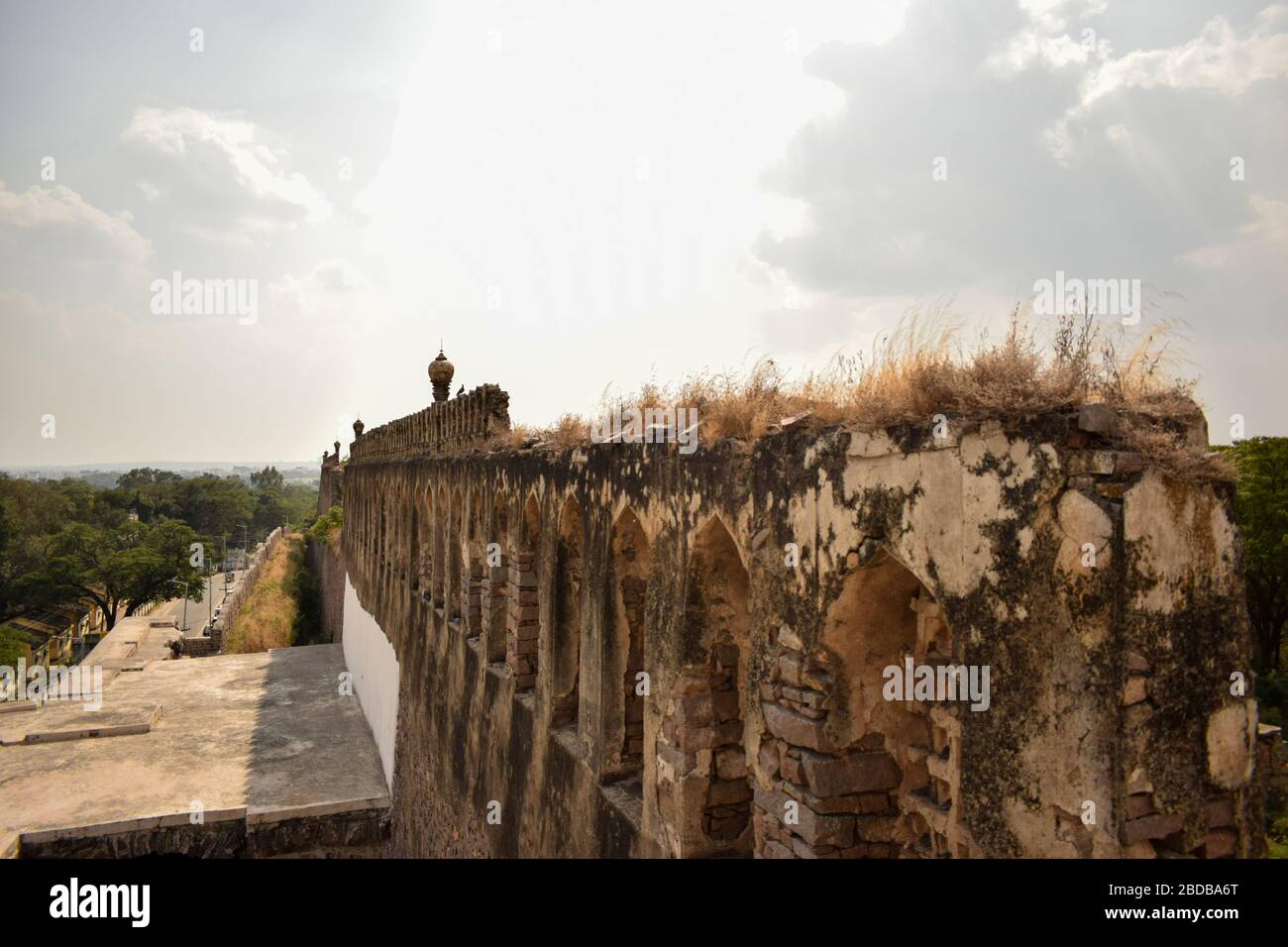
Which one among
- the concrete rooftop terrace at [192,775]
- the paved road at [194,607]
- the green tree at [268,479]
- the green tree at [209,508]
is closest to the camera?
the concrete rooftop terrace at [192,775]

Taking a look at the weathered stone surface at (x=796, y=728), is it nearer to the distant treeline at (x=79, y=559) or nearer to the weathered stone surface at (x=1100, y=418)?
the weathered stone surface at (x=1100, y=418)

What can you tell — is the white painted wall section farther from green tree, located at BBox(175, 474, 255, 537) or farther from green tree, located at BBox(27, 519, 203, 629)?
green tree, located at BBox(175, 474, 255, 537)

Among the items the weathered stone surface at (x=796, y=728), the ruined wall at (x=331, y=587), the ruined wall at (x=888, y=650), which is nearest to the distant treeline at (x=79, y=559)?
the ruined wall at (x=331, y=587)

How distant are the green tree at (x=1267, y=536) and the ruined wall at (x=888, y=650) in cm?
2166

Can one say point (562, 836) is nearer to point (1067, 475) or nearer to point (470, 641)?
point (470, 641)

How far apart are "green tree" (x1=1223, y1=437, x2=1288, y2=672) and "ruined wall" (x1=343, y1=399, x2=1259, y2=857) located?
71.1 feet

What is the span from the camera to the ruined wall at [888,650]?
2721mm

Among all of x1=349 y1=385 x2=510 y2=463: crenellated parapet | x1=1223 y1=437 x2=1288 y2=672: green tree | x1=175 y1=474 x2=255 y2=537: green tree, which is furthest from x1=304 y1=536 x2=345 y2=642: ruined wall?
x1=175 y1=474 x2=255 y2=537: green tree

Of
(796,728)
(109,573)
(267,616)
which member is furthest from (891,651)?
(109,573)

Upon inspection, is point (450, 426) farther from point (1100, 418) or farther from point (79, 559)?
point (79, 559)

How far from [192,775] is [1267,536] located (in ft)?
81.5

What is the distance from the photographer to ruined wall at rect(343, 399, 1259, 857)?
2721 millimetres

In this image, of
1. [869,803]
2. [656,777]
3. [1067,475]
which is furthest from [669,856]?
[1067,475]

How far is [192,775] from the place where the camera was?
12.9 metres
